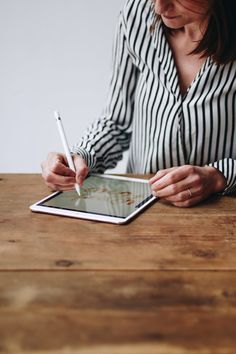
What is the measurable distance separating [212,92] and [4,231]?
1.85 feet

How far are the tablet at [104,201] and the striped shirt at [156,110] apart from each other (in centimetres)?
14

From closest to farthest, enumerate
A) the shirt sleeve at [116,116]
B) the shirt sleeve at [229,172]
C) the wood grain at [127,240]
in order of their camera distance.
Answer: the wood grain at [127,240], the shirt sleeve at [229,172], the shirt sleeve at [116,116]

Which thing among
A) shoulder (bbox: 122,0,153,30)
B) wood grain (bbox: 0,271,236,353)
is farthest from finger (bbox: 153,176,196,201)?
shoulder (bbox: 122,0,153,30)

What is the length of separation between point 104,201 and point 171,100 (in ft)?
1.16

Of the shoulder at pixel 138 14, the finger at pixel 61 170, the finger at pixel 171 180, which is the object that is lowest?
the finger at pixel 171 180

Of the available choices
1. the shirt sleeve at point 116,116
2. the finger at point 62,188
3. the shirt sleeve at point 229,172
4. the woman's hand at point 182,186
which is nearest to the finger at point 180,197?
the woman's hand at point 182,186

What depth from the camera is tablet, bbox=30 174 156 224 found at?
781 millimetres

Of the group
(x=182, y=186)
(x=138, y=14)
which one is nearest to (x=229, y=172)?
(x=182, y=186)

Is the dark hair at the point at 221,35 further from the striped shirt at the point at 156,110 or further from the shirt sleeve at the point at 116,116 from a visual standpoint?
the shirt sleeve at the point at 116,116

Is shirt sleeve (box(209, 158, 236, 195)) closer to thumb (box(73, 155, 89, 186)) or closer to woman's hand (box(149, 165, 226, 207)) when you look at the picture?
woman's hand (box(149, 165, 226, 207))

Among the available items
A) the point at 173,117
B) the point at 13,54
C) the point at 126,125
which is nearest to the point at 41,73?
the point at 13,54

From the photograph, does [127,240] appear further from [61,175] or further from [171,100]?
[171,100]

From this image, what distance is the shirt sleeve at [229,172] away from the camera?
0.90m

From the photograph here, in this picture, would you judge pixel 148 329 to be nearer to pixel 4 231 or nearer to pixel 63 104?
pixel 4 231
